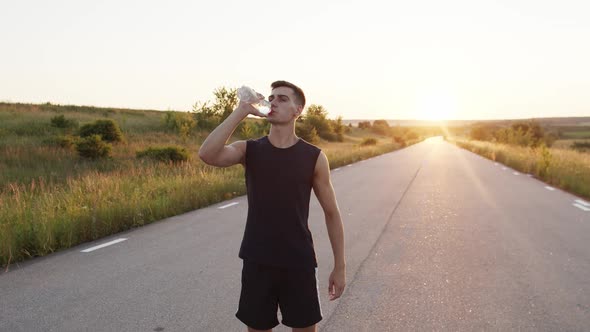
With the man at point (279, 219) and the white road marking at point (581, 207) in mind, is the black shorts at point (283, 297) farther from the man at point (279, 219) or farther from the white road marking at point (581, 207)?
the white road marking at point (581, 207)

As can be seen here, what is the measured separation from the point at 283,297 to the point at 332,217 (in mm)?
475

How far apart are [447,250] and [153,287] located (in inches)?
155

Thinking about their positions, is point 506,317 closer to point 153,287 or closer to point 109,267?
point 153,287

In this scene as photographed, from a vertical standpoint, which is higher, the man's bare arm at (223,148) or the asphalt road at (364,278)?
the man's bare arm at (223,148)

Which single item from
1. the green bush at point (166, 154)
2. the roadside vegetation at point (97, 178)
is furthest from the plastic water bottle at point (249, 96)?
the green bush at point (166, 154)

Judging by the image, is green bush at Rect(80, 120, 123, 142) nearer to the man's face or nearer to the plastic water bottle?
the man's face

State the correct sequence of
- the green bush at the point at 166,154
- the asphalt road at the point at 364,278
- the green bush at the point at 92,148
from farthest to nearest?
1. the green bush at the point at 92,148
2. the green bush at the point at 166,154
3. the asphalt road at the point at 364,278

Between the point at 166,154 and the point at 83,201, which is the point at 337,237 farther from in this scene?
the point at 166,154

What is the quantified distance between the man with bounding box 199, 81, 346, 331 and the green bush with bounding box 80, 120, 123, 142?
31405 mm

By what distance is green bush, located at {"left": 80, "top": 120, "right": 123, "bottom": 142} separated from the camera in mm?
32000

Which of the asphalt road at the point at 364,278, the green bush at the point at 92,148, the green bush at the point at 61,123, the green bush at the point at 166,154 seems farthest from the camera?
the green bush at the point at 61,123

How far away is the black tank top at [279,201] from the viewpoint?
2.43m

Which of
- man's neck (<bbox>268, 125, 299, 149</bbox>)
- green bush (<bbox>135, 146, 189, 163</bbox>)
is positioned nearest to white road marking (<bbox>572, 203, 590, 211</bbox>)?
man's neck (<bbox>268, 125, 299, 149</bbox>)

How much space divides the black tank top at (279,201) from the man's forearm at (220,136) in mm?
141
